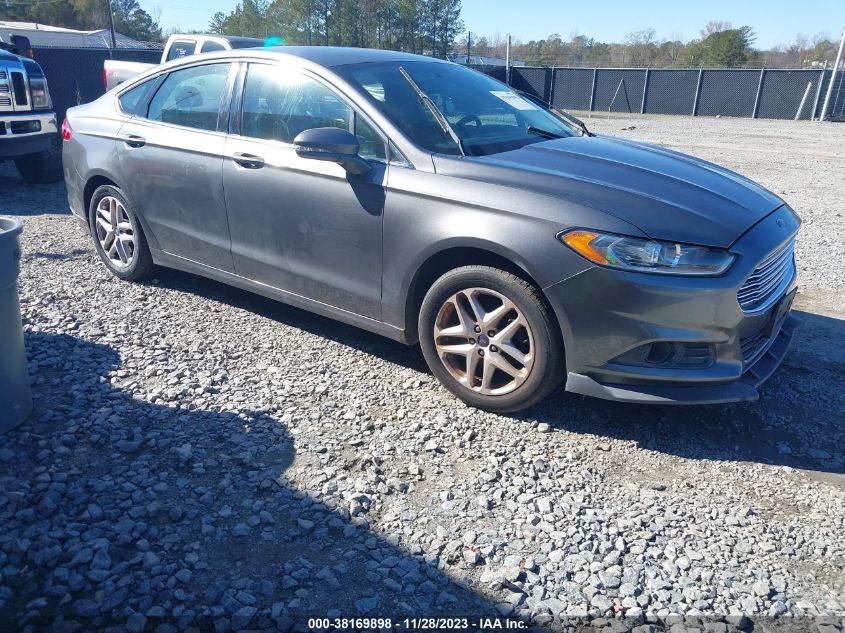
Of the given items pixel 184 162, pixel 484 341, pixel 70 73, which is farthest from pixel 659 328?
pixel 70 73

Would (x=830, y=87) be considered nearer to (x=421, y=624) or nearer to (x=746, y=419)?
(x=746, y=419)

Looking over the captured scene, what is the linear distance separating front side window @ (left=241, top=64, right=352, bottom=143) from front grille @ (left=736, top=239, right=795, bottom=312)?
2276 millimetres

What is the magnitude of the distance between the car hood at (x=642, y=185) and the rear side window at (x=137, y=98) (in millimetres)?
2725

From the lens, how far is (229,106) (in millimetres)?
4410

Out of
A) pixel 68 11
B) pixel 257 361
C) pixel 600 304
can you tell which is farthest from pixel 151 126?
pixel 68 11

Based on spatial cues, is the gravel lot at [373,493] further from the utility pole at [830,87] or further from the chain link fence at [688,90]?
the utility pole at [830,87]

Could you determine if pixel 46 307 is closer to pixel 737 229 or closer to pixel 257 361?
pixel 257 361

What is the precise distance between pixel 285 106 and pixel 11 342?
203 centimetres

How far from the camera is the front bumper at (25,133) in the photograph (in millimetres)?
8352

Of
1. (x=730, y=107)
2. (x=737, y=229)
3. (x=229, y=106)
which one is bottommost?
(x=730, y=107)

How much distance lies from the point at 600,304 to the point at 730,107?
1317 inches

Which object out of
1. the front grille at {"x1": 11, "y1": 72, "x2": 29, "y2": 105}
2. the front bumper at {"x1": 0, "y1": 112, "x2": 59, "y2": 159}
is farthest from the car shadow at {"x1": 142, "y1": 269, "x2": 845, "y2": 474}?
the front grille at {"x1": 11, "y1": 72, "x2": 29, "y2": 105}

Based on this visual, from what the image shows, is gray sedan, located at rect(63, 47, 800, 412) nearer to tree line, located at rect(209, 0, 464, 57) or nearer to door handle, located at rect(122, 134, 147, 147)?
door handle, located at rect(122, 134, 147, 147)

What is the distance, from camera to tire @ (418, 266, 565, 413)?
10.8 feet
